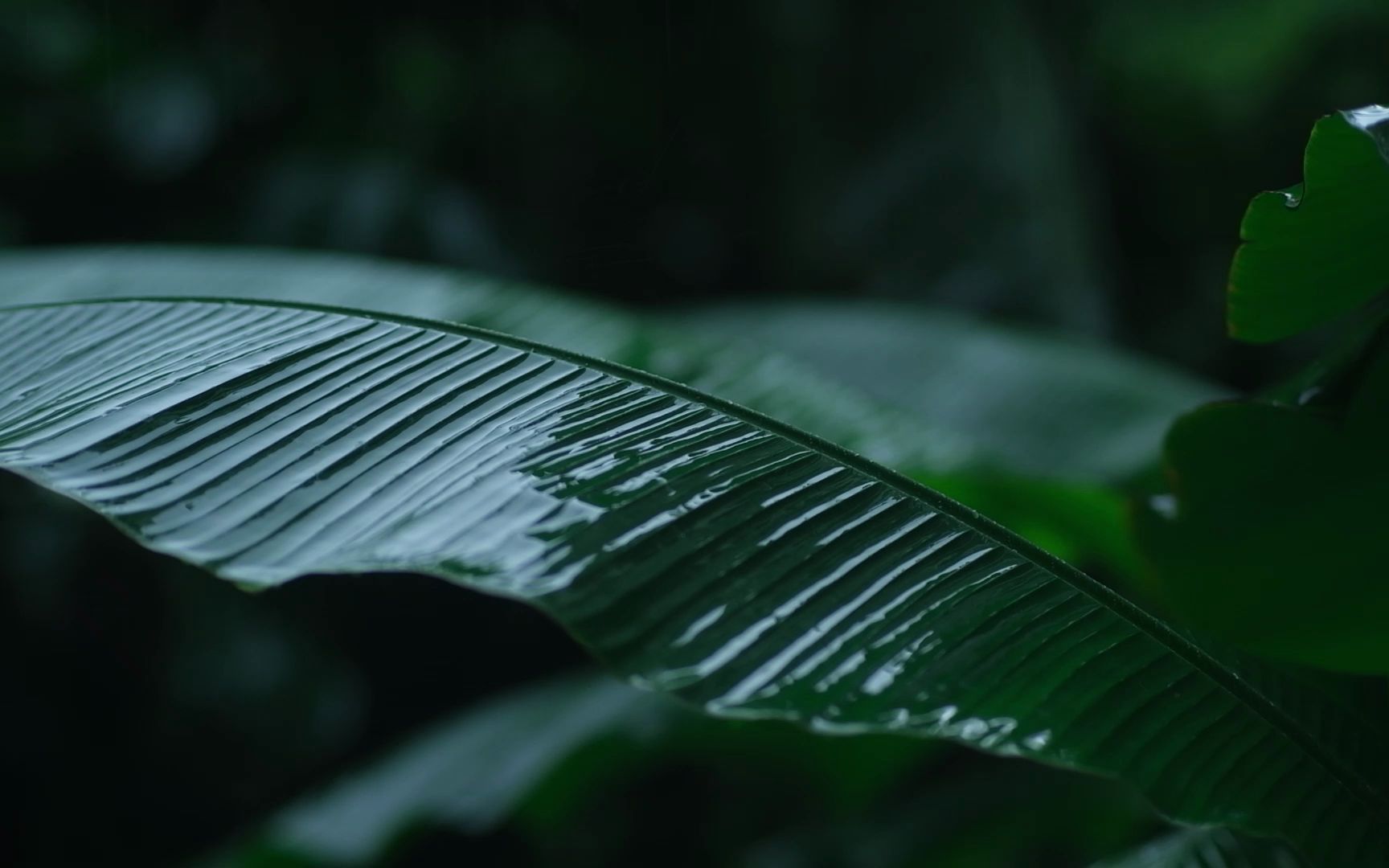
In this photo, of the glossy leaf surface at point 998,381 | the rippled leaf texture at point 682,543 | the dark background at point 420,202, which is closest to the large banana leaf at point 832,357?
the glossy leaf surface at point 998,381

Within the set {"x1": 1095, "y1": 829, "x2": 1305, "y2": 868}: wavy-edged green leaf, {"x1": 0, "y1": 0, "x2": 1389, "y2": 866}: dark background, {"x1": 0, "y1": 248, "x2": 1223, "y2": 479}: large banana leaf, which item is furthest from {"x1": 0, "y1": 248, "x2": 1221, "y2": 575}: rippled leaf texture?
{"x1": 0, "y1": 0, "x2": 1389, "y2": 866}: dark background

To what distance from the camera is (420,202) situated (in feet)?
7.59

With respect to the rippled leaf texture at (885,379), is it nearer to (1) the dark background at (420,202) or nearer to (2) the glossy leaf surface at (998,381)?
(2) the glossy leaf surface at (998,381)

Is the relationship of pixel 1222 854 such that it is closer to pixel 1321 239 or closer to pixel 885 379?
pixel 1321 239

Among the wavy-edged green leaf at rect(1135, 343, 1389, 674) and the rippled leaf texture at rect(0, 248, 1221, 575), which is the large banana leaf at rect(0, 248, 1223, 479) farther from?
the wavy-edged green leaf at rect(1135, 343, 1389, 674)

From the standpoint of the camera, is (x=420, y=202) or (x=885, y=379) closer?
(x=885, y=379)

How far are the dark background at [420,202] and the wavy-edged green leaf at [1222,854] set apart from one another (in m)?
1.46

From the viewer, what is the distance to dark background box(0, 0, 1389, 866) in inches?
84.1

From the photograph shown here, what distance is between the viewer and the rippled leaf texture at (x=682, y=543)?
13.5 inches

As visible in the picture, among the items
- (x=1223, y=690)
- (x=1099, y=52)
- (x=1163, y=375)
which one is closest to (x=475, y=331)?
(x=1223, y=690)

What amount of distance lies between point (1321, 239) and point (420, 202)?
207 cm

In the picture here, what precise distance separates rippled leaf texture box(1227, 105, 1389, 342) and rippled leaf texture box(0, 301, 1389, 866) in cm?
13

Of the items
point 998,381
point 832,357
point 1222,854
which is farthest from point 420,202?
point 1222,854

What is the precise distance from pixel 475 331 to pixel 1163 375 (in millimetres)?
1216
